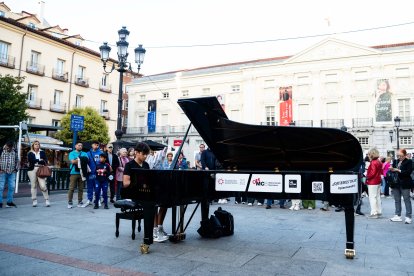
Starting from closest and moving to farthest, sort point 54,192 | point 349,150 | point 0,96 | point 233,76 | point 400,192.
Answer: point 349,150
point 400,192
point 54,192
point 0,96
point 233,76

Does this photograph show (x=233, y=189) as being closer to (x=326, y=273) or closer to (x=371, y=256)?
(x=326, y=273)

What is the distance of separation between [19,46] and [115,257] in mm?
31854

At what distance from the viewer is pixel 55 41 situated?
108 feet

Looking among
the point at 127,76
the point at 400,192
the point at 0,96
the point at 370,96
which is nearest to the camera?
the point at 400,192

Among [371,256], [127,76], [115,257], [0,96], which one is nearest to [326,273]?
[371,256]

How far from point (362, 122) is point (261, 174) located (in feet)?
104

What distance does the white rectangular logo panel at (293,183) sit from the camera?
4711 mm

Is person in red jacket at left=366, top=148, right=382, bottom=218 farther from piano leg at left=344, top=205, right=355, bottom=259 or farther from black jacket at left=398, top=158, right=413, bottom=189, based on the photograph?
piano leg at left=344, top=205, right=355, bottom=259

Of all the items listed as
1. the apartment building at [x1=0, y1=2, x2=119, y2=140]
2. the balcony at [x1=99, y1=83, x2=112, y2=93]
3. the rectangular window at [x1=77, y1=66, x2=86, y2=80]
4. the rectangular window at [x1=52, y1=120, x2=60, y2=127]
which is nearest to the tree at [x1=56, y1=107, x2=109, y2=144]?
the rectangular window at [x1=52, y1=120, x2=60, y2=127]

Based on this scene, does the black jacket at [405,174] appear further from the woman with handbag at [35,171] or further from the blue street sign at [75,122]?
the blue street sign at [75,122]

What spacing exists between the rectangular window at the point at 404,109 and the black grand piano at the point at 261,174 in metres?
30.6

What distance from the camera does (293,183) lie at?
473cm

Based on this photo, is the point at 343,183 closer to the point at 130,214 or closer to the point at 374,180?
the point at 130,214

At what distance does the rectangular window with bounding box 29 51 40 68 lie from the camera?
31.0 meters
